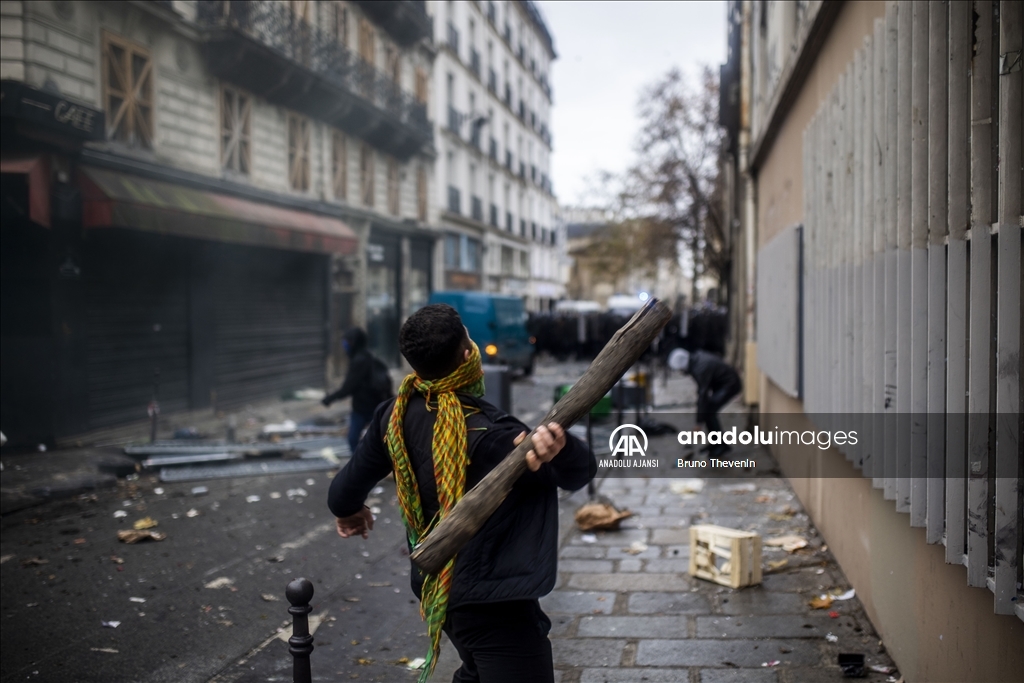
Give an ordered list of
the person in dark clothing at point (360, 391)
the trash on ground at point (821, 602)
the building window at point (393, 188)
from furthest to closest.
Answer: the building window at point (393, 188) < the person in dark clothing at point (360, 391) < the trash on ground at point (821, 602)

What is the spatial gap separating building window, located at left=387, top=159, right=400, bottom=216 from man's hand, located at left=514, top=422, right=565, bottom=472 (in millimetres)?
20541

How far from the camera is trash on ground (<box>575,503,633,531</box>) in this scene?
23.6 ft

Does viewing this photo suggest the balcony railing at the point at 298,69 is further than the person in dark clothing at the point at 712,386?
Yes

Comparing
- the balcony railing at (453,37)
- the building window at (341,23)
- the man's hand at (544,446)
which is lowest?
the man's hand at (544,446)

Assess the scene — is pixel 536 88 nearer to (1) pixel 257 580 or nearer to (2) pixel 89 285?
(2) pixel 89 285

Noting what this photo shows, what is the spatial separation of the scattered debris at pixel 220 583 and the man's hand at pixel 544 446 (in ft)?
13.7

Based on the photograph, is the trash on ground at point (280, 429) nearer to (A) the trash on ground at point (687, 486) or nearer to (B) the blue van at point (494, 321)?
(A) the trash on ground at point (687, 486)

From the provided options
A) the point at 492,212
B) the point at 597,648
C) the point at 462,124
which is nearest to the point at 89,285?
the point at 597,648

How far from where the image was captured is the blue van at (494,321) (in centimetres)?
2091

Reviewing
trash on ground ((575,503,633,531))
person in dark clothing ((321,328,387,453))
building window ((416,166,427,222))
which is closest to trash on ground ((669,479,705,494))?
trash on ground ((575,503,633,531))

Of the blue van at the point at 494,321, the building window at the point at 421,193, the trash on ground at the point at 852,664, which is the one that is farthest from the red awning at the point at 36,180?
the building window at the point at 421,193

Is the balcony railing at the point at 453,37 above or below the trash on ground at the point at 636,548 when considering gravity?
above

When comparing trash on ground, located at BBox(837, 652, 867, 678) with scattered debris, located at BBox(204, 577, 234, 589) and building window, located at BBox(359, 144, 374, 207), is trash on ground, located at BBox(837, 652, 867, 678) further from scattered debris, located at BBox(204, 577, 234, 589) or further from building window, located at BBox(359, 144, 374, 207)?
building window, located at BBox(359, 144, 374, 207)

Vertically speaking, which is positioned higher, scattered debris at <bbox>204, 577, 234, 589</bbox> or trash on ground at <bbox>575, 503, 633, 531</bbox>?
trash on ground at <bbox>575, 503, 633, 531</bbox>
